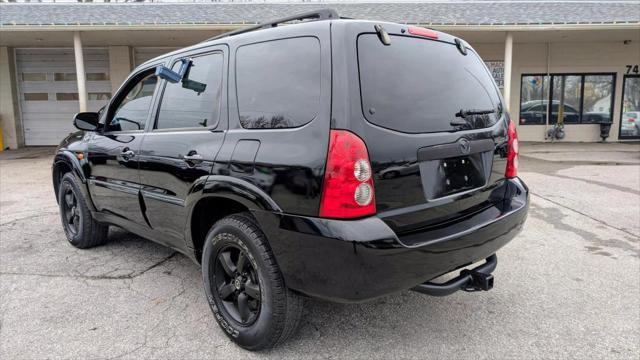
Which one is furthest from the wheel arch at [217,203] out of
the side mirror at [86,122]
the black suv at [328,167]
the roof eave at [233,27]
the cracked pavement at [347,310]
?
the roof eave at [233,27]

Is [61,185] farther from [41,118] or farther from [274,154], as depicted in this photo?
[41,118]

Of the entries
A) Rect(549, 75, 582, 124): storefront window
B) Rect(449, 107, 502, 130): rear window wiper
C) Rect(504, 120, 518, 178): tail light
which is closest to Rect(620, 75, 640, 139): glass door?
Rect(549, 75, 582, 124): storefront window

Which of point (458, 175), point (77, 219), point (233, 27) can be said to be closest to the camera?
point (458, 175)

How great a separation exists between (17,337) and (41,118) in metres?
16.4

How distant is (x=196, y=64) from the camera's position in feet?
10.3

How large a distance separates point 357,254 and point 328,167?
43cm

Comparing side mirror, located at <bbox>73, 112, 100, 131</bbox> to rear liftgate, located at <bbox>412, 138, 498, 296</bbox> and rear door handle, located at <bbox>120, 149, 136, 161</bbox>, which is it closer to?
rear door handle, located at <bbox>120, 149, 136, 161</bbox>

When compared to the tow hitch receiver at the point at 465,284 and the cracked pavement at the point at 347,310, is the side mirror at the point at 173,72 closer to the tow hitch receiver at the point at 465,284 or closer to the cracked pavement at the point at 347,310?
the cracked pavement at the point at 347,310

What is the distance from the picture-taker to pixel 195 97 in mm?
3080

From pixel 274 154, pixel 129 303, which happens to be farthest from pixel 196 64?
pixel 129 303

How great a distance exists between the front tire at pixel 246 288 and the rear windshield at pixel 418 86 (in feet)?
3.07

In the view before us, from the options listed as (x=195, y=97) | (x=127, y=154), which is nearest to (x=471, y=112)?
(x=195, y=97)

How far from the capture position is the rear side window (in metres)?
2.31

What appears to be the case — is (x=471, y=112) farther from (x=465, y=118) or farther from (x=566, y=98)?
(x=566, y=98)
